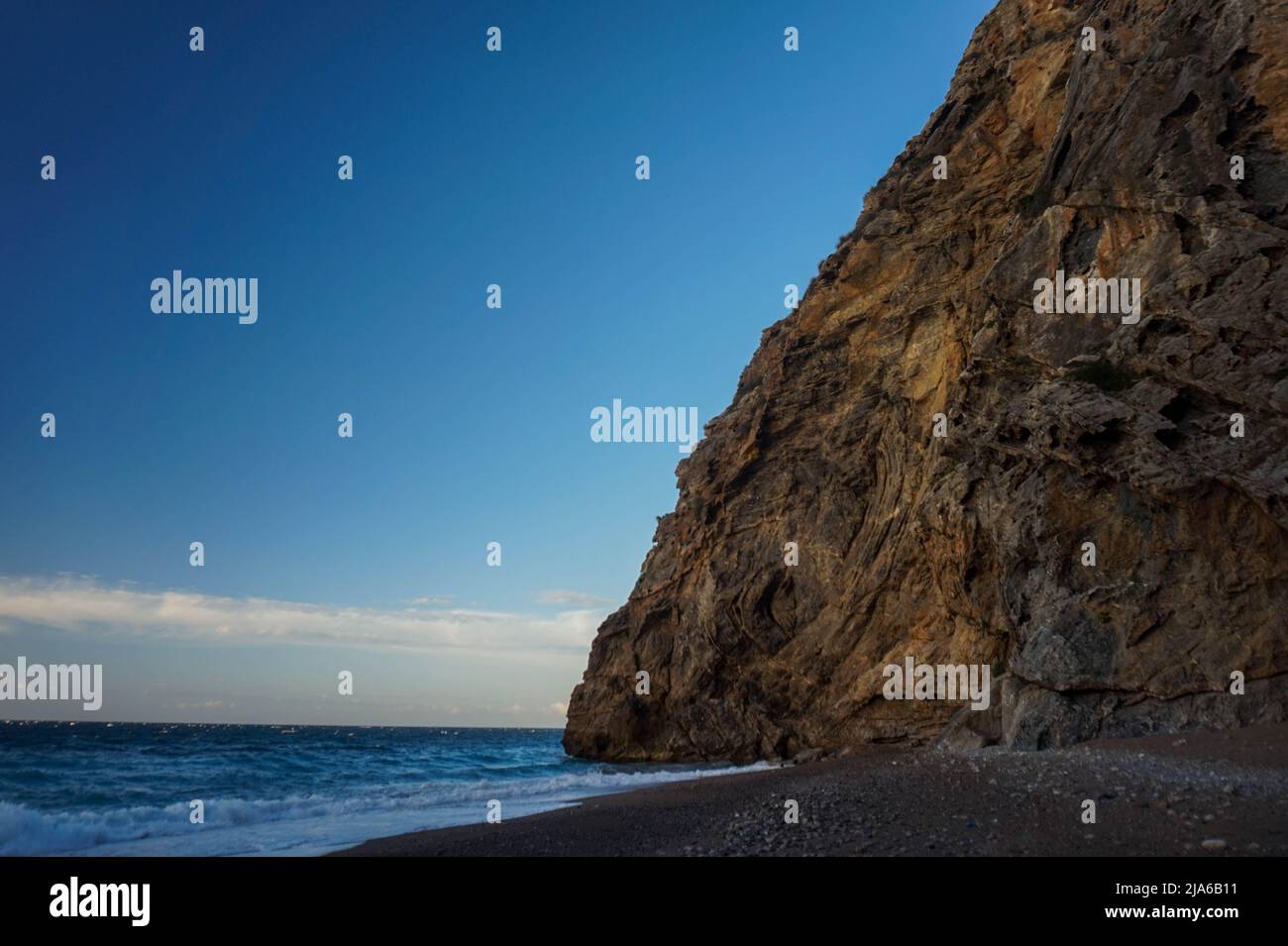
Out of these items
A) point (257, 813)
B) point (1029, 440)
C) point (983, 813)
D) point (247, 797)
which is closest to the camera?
point (983, 813)

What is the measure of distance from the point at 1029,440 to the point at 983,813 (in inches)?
555

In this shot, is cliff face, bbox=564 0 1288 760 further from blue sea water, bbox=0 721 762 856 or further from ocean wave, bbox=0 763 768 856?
ocean wave, bbox=0 763 768 856

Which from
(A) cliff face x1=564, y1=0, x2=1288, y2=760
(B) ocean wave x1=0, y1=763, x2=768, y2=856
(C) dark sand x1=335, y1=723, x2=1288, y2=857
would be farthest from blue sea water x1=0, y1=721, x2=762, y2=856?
(A) cliff face x1=564, y1=0, x2=1288, y2=760

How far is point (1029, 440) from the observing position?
23.3 meters

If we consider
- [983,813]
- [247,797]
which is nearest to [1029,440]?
[983,813]

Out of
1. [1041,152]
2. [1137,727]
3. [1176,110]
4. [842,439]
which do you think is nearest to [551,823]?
[1137,727]

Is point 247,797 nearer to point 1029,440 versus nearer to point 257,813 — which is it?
point 257,813

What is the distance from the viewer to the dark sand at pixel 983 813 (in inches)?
409

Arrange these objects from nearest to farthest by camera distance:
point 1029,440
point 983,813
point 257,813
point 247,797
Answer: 1. point 983,813
2. point 257,813
3. point 1029,440
4. point 247,797

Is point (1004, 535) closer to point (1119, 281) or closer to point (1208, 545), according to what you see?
point (1208, 545)

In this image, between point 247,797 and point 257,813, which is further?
point 247,797

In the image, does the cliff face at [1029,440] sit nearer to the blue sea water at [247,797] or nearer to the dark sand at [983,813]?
the dark sand at [983,813]

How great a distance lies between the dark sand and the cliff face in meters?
2.98

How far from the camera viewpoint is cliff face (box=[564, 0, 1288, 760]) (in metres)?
18.6
